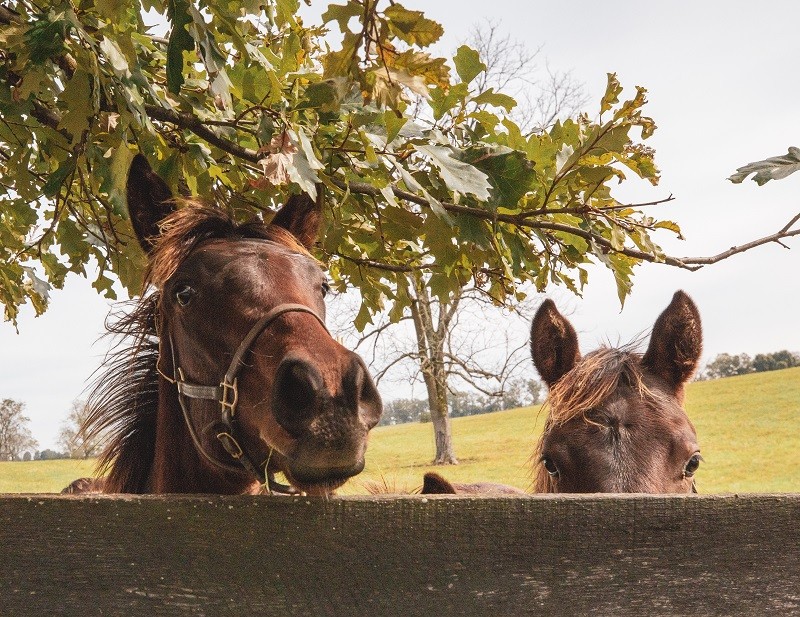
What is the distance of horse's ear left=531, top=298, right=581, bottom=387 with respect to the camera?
3.65 meters

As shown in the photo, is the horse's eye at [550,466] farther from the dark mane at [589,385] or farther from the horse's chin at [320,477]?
the horse's chin at [320,477]

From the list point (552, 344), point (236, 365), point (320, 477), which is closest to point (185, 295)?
point (236, 365)

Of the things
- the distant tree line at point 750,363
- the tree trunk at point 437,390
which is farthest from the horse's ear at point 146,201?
the distant tree line at point 750,363

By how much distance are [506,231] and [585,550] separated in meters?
→ 1.46

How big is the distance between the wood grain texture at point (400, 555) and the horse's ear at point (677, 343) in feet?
7.17

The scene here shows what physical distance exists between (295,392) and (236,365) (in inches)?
12.6

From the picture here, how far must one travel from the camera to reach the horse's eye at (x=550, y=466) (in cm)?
319

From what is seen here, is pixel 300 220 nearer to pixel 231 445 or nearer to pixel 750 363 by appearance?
pixel 231 445

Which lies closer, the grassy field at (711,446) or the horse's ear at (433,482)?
the horse's ear at (433,482)

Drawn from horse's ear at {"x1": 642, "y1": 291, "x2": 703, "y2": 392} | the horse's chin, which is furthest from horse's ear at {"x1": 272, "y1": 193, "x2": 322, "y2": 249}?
horse's ear at {"x1": 642, "y1": 291, "x2": 703, "y2": 392}

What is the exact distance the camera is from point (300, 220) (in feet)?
9.22

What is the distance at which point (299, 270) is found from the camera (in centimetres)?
229

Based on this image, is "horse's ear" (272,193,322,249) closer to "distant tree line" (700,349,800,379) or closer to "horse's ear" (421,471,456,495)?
"horse's ear" (421,471,456,495)

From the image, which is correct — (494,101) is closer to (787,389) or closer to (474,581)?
(474,581)
